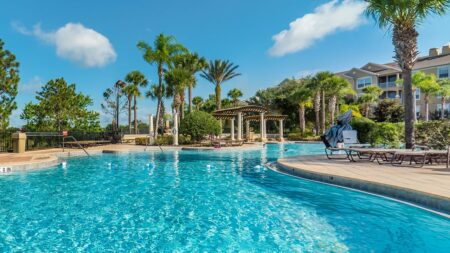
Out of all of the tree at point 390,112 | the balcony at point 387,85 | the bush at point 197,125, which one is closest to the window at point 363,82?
the balcony at point 387,85

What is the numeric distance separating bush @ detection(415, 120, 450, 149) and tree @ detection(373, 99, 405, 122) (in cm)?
2203

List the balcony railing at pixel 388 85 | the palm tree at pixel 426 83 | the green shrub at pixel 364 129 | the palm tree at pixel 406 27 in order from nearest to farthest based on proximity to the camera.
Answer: the palm tree at pixel 406 27, the green shrub at pixel 364 129, the palm tree at pixel 426 83, the balcony railing at pixel 388 85

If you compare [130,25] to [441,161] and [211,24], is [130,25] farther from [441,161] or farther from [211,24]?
[441,161]

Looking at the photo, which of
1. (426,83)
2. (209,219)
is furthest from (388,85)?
(209,219)

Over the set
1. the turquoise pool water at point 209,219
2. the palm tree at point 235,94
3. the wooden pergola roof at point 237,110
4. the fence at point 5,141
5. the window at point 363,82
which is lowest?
the turquoise pool water at point 209,219

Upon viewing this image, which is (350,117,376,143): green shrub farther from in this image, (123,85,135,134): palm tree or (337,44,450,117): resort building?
(123,85,135,134): palm tree

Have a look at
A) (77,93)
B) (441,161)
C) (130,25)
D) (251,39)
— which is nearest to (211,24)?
(251,39)

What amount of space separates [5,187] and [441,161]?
1557cm

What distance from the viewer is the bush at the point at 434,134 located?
14000 millimetres

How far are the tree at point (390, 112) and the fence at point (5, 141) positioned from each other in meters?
41.1

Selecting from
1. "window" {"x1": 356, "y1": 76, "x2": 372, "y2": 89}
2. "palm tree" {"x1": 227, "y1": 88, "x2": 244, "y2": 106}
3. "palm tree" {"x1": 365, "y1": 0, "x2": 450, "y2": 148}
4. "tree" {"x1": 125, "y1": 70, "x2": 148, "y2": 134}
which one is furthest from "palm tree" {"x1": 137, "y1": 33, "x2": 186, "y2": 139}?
"window" {"x1": 356, "y1": 76, "x2": 372, "y2": 89}

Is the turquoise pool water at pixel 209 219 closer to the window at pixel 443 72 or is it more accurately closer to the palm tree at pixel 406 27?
the palm tree at pixel 406 27

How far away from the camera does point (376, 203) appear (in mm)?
6527

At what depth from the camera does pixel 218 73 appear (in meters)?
40.0
